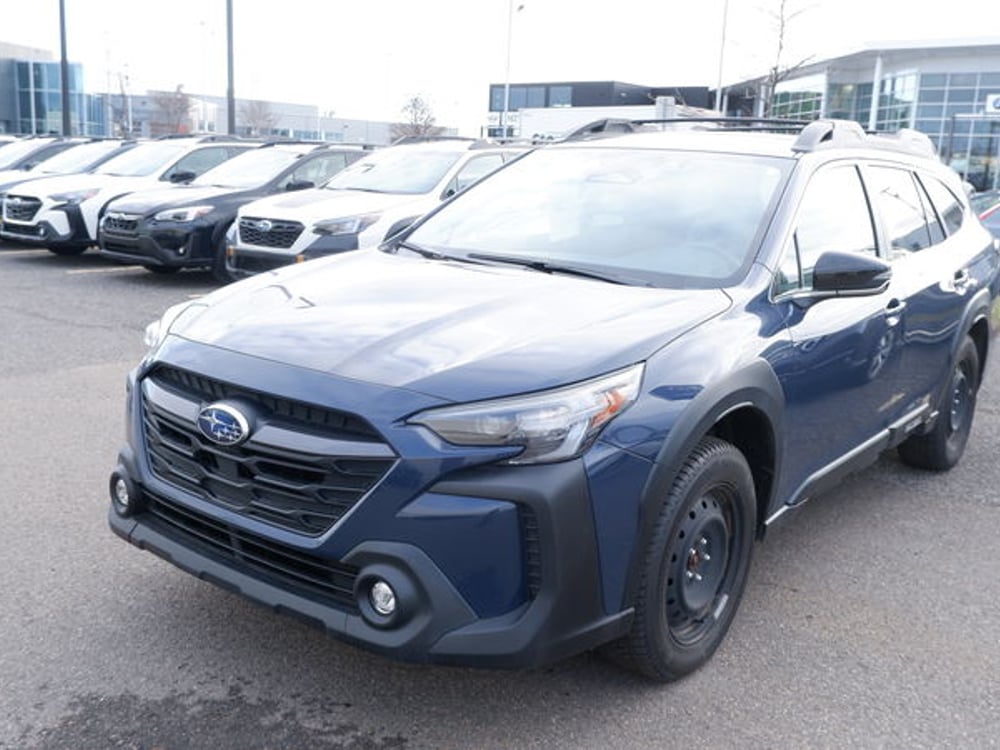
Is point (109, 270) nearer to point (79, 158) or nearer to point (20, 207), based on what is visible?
point (20, 207)

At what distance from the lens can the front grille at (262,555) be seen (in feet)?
9.05

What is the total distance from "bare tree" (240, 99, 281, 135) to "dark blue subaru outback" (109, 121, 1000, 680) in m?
65.5

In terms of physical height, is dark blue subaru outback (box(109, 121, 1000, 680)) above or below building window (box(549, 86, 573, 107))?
below

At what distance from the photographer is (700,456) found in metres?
3.08

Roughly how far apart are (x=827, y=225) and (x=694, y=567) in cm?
161

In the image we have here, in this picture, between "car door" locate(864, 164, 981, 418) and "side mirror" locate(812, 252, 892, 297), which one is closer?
"side mirror" locate(812, 252, 892, 297)

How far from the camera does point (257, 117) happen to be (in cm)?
6906

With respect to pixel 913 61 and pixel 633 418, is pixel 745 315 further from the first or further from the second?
pixel 913 61

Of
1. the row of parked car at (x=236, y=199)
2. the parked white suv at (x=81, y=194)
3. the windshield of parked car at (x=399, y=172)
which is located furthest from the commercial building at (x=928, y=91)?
the windshield of parked car at (x=399, y=172)

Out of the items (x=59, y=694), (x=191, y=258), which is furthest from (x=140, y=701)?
(x=191, y=258)

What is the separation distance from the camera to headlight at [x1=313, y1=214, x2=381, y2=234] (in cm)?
1012

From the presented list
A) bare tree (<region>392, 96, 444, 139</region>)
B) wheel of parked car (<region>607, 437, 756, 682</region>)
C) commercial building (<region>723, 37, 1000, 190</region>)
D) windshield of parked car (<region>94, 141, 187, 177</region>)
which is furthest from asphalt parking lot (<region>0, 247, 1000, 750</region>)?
bare tree (<region>392, 96, 444, 139</region>)

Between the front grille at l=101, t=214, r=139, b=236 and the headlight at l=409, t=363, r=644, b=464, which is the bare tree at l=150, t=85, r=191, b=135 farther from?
the headlight at l=409, t=363, r=644, b=464

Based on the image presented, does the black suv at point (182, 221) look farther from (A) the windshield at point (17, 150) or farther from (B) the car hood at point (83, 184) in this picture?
(A) the windshield at point (17, 150)
